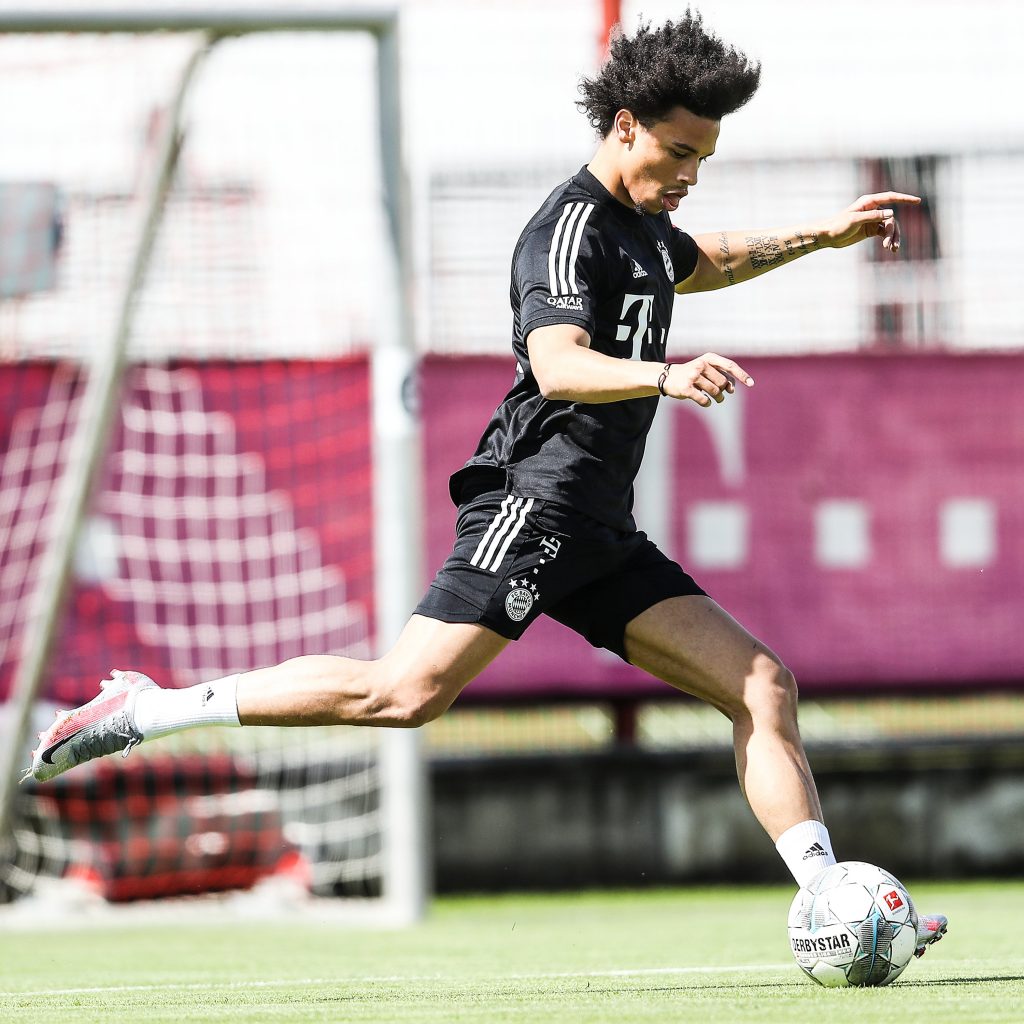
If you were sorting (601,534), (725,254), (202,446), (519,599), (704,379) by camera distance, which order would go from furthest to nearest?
(202,446)
(725,254)
(601,534)
(519,599)
(704,379)

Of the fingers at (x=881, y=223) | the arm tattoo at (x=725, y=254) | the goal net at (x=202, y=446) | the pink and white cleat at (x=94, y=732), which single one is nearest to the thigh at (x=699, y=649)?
the arm tattoo at (x=725, y=254)

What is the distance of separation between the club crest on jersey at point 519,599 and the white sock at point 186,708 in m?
0.77

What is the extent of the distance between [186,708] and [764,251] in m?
2.12

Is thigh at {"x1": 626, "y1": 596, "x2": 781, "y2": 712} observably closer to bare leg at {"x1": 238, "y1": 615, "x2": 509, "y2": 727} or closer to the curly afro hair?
bare leg at {"x1": 238, "y1": 615, "x2": 509, "y2": 727}

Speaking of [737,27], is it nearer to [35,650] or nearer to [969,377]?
[969,377]

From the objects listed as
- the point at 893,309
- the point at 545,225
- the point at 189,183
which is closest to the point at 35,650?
the point at 189,183

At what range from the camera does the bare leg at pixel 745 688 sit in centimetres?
514

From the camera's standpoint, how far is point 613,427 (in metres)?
5.19

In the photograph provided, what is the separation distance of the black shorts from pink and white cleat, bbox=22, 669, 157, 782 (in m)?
0.88

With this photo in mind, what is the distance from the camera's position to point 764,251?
596 cm

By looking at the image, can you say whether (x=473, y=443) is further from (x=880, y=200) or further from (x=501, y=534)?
(x=501, y=534)

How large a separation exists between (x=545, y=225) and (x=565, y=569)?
2.83 ft

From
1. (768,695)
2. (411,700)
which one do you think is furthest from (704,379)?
(411,700)

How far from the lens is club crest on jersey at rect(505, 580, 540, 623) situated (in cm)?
510
